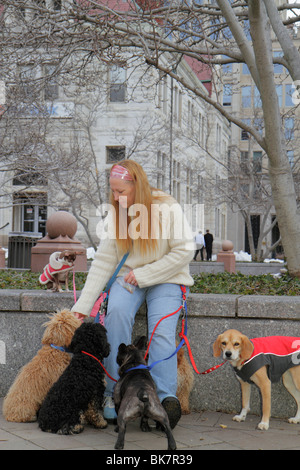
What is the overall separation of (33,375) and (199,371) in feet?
5.03

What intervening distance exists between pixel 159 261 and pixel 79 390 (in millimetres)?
1215

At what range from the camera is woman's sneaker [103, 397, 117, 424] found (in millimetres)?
4773

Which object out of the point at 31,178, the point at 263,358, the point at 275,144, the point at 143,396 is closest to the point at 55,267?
the point at 143,396

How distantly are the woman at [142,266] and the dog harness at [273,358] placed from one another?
599 millimetres

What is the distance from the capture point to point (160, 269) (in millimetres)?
4844

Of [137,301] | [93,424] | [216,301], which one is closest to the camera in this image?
[93,424]

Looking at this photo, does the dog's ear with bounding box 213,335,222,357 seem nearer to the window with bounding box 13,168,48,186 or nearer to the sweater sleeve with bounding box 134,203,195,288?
the sweater sleeve with bounding box 134,203,195,288

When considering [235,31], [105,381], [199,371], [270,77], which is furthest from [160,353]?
[235,31]

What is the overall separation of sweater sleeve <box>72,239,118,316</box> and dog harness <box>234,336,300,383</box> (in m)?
1.32

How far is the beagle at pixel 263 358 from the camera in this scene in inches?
186

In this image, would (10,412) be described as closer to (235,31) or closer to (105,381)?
(105,381)

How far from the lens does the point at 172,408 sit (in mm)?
4496
